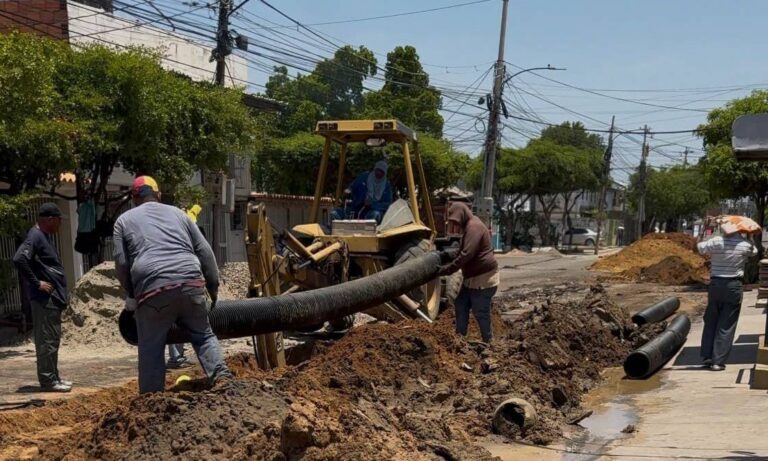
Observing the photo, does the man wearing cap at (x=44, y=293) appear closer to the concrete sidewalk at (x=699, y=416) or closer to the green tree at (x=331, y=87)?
the concrete sidewalk at (x=699, y=416)

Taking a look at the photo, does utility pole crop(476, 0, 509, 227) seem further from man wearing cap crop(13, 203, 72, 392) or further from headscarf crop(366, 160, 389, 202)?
man wearing cap crop(13, 203, 72, 392)

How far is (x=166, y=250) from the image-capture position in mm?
5422

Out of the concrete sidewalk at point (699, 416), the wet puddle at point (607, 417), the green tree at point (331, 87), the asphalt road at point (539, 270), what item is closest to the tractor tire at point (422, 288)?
the wet puddle at point (607, 417)

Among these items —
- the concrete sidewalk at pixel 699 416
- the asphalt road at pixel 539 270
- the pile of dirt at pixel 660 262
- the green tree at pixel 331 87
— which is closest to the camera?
the concrete sidewalk at pixel 699 416

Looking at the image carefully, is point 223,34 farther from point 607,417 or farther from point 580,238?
point 580,238

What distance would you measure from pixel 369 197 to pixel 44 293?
150 inches

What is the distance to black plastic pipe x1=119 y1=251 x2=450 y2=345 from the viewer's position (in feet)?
20.1

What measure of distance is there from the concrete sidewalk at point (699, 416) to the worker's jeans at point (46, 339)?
519 centimetres

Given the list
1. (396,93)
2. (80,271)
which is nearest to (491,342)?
(80,271)

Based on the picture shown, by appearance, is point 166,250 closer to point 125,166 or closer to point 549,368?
point 549,368

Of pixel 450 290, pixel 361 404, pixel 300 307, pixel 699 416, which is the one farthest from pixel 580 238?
pixel 361 404

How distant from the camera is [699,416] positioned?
6520 millimetres

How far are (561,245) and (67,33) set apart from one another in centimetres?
3732

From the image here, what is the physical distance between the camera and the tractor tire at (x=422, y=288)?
9.33 meters
